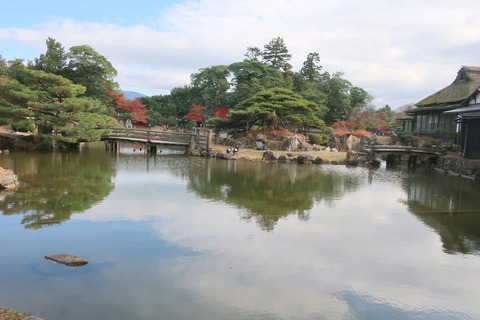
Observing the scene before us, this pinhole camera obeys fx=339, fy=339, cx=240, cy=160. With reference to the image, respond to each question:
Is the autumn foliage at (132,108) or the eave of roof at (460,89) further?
the autumn foliage at (132,108)

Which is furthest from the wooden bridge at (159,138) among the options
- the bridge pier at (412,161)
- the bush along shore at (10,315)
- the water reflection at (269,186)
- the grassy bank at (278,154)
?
the bush along shore at (10,315)

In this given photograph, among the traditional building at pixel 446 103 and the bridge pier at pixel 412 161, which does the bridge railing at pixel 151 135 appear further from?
the traditional building at pixel 446 103

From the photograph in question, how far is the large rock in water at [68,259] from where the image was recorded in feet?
21.1

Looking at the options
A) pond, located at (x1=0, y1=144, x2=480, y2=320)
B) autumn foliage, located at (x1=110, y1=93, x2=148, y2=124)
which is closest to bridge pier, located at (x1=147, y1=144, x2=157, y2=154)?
autumn foliage, located at (x1=110, y1=93, x2=148, y2=124)

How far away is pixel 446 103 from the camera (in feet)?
87.6

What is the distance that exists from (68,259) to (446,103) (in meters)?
28.8

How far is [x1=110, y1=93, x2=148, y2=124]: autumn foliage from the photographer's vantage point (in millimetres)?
35344

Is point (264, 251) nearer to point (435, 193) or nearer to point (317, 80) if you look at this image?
point (435, 193)

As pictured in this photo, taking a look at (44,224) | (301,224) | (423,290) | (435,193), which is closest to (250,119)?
(435,193)

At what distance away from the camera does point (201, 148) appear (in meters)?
25.8

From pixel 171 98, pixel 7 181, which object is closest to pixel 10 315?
pixel 7 181

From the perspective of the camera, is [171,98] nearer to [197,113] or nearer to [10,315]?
[197,113]

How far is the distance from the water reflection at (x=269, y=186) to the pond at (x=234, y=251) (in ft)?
0.42

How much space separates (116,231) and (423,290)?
678 centimetres
